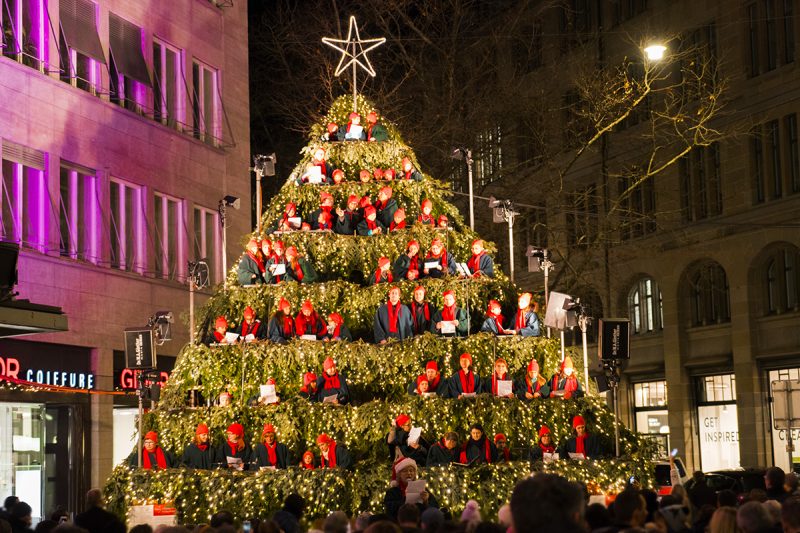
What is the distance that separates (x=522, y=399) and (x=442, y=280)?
226 centimetres

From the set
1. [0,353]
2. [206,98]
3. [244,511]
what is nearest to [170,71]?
[206,98]

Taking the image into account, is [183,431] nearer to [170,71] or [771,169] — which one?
[170,71]

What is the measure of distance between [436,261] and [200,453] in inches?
185

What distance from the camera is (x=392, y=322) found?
2136 centimetres

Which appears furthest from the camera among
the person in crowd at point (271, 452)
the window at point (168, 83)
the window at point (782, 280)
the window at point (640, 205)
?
the window at point (640, 205)

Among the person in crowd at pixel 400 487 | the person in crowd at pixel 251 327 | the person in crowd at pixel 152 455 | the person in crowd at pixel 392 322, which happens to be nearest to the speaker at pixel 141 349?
the person in crowd at pixel 152 455

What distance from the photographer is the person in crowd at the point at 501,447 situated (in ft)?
65.6

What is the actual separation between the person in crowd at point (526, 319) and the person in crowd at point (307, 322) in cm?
303

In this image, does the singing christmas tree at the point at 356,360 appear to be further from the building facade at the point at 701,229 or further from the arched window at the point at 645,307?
the arched window at the point at 645,307

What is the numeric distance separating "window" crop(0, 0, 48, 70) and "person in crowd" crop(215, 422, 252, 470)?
1043 centimetres

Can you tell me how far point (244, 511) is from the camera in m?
18.8

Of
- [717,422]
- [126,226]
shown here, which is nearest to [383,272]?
[126,226]

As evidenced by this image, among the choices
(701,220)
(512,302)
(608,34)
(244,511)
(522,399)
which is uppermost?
(608,34)

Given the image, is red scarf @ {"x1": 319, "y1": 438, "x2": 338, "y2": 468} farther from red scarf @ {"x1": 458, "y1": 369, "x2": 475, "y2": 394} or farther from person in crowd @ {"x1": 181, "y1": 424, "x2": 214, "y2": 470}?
red scarf @ {"x1": 458, "y1": 369, "x2": 475, "y2": 394}
